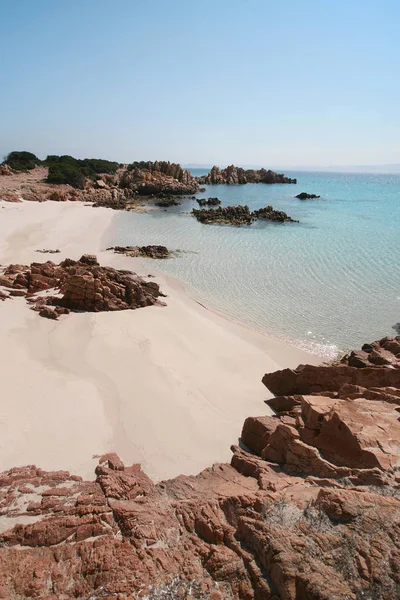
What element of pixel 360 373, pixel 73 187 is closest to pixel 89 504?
pixel 360 373

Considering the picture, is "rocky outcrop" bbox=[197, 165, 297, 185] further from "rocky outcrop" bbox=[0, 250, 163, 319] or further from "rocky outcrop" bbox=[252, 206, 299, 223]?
"rocky outcrop" bbox=[0, 250, 163, 319]

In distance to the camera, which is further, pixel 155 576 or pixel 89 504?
pixel 89 504

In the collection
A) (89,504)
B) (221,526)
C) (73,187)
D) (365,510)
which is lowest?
(89,504)

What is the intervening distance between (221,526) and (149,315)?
1047 cm

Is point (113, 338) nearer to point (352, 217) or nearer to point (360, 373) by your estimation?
point (360, 373)

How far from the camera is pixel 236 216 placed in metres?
42.0

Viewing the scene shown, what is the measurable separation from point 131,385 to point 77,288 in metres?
6.17

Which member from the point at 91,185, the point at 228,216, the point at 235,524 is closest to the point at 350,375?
the point at 235,524

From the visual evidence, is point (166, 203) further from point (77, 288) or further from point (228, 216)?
point (77, 288)

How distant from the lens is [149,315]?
47.2 feet

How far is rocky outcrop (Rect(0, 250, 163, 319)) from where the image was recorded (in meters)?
14.2

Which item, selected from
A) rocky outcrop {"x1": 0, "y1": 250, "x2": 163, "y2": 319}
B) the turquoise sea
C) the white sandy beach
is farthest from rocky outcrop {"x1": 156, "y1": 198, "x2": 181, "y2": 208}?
the white sandy beach

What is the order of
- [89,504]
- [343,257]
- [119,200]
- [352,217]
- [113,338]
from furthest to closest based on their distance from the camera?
[119,200]
[352,217]
[343,257]
[113,338]
[89,504]

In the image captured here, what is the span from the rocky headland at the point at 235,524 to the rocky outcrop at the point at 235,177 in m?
94.1
